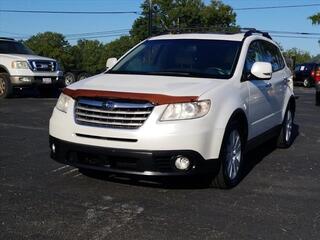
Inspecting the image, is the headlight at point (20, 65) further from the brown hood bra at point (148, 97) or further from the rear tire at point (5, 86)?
the brown hood bra at point (148, 97)

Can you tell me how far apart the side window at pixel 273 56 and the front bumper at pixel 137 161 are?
9.26 feet

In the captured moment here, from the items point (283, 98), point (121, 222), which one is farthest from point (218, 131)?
point (283, 98)

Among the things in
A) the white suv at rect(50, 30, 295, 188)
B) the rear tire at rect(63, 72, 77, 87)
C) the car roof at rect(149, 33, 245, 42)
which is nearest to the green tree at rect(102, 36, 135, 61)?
the rear tire at rect(63, 72, 77, 87)

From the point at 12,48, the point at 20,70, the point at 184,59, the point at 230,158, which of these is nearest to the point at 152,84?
the point at 184,59

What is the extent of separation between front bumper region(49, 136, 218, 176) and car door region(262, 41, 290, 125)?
244 cm

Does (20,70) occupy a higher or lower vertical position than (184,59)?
lower

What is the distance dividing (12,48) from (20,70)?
4.35 feet

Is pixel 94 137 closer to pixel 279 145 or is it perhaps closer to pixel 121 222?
pixel 121 222

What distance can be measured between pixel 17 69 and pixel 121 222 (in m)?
12.5

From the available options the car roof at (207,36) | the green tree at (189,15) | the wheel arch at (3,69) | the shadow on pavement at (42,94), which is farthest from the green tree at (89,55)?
the car roof at (207,36)

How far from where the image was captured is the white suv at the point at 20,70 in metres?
16.3

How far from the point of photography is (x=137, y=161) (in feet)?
17.1

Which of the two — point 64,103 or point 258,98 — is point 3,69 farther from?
point 258,98

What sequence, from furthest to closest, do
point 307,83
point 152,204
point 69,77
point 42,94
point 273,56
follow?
point 307,83
point 69,77
point 42,94
point 273,56
point 152,204
